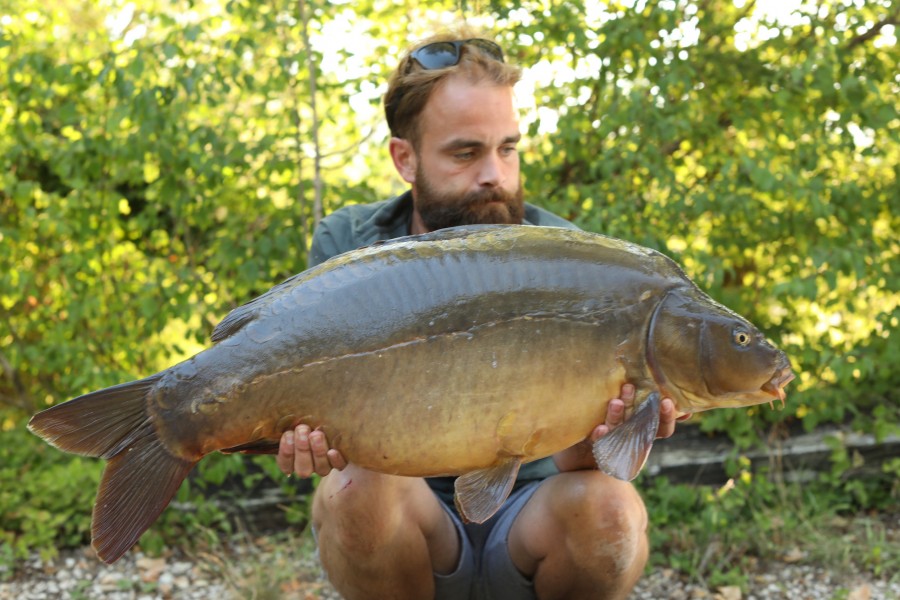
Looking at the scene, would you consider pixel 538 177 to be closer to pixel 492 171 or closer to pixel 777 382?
pixel 492 171

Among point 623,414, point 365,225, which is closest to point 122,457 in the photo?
point 623,414

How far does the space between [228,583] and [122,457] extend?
5.72ft

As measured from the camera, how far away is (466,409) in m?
1.93

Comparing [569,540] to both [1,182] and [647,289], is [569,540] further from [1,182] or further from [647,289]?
[1,182]

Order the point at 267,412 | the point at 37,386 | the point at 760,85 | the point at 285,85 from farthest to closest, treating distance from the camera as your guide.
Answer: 1. the point at 37,386
2. the point at 760,85
3. the point at 285,85
4. the point at 267,412

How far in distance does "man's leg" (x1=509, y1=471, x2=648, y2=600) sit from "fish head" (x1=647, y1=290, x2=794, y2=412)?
503 millimetres

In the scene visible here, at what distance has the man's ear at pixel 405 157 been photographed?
2957 mm

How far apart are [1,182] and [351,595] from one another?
2339 millimetres

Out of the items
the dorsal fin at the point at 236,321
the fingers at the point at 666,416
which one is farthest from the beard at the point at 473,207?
the dorsal fin at the point at 236,321

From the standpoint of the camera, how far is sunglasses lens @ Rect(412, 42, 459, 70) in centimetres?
284

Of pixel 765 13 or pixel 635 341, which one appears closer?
pixel 635 341

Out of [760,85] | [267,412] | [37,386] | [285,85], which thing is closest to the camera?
[267,412]

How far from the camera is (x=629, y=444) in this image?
196 cm

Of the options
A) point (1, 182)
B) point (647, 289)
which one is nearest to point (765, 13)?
point (647, 289)
